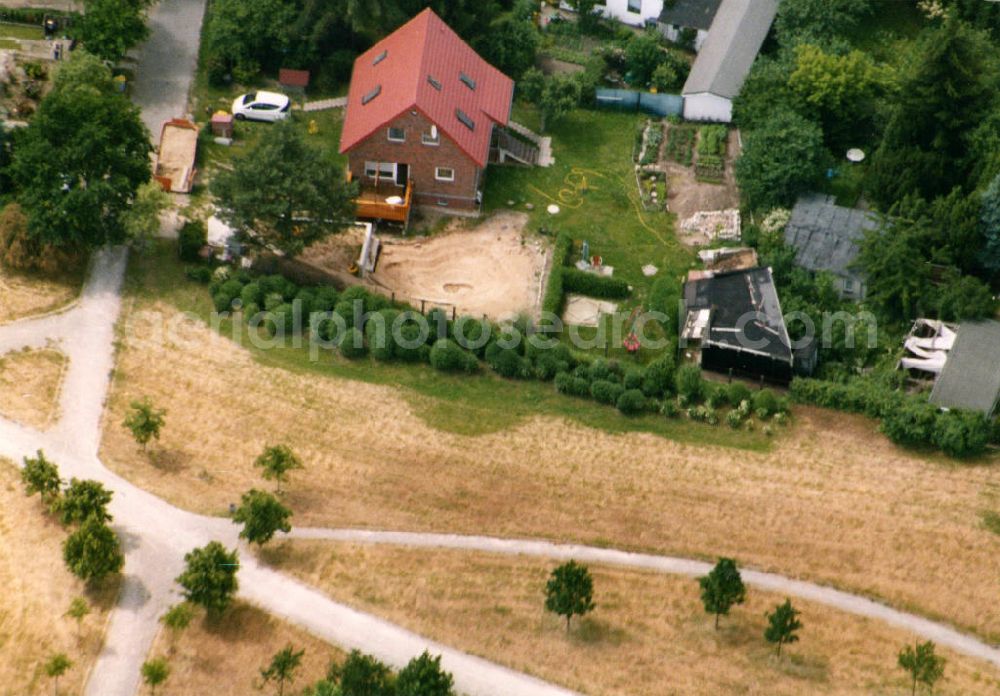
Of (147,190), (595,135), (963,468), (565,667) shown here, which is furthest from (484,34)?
(565,667)

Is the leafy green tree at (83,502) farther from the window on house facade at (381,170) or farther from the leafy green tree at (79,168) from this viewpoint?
the window on house facade at (381,170)

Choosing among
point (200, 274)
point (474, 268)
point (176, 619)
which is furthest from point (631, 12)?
point (176, 619)

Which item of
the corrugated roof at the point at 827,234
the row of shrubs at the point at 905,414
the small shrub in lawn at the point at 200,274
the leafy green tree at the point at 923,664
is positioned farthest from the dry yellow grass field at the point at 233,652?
the corrugated roof at the point at 827,234

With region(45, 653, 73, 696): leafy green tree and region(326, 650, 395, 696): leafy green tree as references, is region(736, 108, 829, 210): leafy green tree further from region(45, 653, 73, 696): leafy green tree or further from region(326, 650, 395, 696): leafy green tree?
region(45, 653, 73, 696): leafy green tree

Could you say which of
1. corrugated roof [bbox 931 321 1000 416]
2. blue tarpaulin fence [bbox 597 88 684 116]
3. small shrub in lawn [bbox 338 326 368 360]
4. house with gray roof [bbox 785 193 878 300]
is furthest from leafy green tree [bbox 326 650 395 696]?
blue tarpaulin fence [bbox 597 88 684 116]

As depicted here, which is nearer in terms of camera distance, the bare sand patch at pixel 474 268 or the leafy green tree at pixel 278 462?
the leafy green tree at pixel 278 462

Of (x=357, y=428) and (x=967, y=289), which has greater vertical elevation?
(x=967, y=289)

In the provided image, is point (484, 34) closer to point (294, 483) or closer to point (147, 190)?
point (147, 190)
